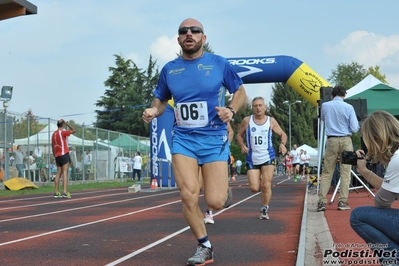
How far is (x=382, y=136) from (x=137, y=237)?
4449 mm

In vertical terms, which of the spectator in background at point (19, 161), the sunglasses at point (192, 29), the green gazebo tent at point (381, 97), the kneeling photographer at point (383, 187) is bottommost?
the kneeling photographer at point (383, 187)

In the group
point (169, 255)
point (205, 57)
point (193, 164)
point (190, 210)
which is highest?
point (205, 57)

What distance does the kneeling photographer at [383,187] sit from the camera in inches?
194

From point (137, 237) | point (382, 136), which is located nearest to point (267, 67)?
point (137, 237)

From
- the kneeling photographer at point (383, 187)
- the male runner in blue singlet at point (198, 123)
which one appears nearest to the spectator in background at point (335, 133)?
the male runner in blue singlet at point (198, 123)

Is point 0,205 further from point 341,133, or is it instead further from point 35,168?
point 35,168

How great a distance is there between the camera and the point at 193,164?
6.54 metres

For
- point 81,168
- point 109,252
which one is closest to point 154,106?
point 109,252

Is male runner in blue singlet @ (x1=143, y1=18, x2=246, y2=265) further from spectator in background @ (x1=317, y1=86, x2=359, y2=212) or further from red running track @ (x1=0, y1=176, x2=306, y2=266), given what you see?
spectator in background @ (x1=317, y1=86, x2=359, y2=212)

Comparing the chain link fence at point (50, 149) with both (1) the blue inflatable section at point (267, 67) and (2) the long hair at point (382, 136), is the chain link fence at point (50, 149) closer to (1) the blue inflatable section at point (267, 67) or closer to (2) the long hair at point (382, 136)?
(1) the blue inflatable section at point (267, 67)

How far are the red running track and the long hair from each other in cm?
194

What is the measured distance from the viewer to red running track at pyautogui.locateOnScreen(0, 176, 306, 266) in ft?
22.7

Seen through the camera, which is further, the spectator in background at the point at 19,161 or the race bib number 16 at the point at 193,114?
the spectator in background at the point at 19,161

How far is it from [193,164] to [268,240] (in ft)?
7.02
